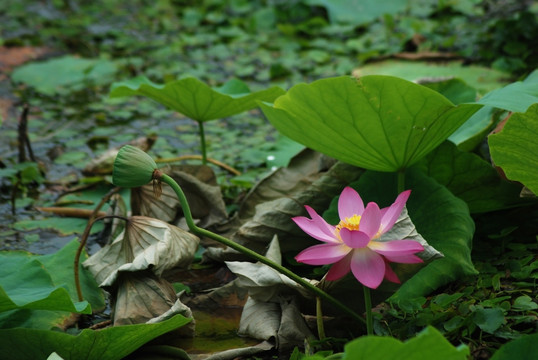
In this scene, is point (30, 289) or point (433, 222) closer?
point (30, 289)

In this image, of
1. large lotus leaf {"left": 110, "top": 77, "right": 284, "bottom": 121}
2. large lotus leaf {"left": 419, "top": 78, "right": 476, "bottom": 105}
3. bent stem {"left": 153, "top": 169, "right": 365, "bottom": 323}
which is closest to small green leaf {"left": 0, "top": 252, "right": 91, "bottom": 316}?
bent stem {"left": 153, "top": 169, "right": 365, "bottom": 323}

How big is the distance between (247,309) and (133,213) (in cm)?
44

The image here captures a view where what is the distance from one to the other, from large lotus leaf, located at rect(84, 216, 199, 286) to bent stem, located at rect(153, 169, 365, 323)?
17 cm

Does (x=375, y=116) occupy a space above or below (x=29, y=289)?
above

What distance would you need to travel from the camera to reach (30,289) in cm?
111

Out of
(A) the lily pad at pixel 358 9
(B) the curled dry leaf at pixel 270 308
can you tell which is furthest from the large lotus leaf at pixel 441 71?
(B) the curled dry leaf at pixel 270 308

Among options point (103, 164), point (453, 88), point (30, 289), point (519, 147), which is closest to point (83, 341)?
point (30, 289)

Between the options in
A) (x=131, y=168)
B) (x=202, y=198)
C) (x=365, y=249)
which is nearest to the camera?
(x=365, y=249)

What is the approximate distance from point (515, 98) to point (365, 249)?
46 centimetres

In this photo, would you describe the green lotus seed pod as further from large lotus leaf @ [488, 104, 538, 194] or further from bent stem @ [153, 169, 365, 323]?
large lotus leaf @ [488, 104, 538, 194]

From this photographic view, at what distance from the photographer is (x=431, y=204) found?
4.14 feet

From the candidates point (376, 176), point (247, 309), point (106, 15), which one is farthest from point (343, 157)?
point (106, 15)

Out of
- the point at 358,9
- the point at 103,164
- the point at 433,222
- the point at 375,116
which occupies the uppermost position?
the point at 375,116

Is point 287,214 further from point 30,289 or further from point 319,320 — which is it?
point 30,289
